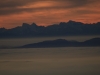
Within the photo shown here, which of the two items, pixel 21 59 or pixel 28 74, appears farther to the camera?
pixel 21 59

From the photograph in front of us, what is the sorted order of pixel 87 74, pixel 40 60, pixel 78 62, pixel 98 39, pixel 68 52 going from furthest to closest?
pixel 68 52 < pixel 40 60 < pixel 78 62 < pixel 87 74 < pixel 98 39

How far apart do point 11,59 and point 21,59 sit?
1.50 m

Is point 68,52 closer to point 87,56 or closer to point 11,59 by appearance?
point 87,56

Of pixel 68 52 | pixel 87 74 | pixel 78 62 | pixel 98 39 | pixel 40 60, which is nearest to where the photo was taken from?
pixel 98 39

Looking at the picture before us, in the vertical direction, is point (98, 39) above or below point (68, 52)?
above

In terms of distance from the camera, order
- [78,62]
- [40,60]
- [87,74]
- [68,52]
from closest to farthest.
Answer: [87,74], [78,62], [40,60], [68,52]

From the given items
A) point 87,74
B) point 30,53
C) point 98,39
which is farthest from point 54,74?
point 30,53

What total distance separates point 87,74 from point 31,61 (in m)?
10.8

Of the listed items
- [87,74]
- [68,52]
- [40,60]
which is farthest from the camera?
[68,52]

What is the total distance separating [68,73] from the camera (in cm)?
2283

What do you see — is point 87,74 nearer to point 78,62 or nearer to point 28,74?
point 28,74

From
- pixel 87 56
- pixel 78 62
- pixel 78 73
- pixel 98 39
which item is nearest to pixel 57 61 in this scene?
pixel 78 62

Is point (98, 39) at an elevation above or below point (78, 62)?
above

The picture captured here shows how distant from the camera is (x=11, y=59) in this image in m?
34.3
